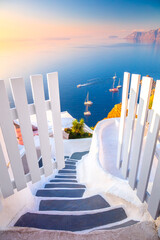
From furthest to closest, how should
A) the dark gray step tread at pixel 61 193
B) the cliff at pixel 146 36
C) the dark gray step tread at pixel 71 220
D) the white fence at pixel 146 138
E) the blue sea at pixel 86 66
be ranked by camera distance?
the blue sea at pixel 86 66, the cliff at pixel 146 36, the dark gray step tread at pixel 61 193, the dark gray step tread at pixel 71 220, the white fence at pixel 146 138

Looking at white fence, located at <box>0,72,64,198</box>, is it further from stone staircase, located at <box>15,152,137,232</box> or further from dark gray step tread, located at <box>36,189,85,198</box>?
dark gray step tread, located at <box>36,189,85,198</box>

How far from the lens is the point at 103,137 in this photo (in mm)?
3973

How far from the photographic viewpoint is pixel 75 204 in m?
1.66

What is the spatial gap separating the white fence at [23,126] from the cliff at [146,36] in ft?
166

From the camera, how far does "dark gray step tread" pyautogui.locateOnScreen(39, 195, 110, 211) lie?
1.56 metres

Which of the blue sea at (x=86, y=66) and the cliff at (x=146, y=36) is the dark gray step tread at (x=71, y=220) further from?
the cliff at (x=146, y=36)

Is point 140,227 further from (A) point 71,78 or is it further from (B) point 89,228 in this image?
(A) point 71,78

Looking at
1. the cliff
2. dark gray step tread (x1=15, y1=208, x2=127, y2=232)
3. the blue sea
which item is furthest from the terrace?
the cliff

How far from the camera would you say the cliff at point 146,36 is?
41234mm

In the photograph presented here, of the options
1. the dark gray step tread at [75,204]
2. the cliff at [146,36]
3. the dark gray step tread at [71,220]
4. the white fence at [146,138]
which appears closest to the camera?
the white fence at [146,138]

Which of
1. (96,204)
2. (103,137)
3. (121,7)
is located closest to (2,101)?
(96,204)

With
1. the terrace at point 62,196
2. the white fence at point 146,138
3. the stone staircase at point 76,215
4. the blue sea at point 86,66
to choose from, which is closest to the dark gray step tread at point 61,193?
the terrace at point 62,196

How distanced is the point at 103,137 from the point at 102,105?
43170 millimetres

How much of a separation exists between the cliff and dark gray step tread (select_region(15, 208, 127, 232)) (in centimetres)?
5096
